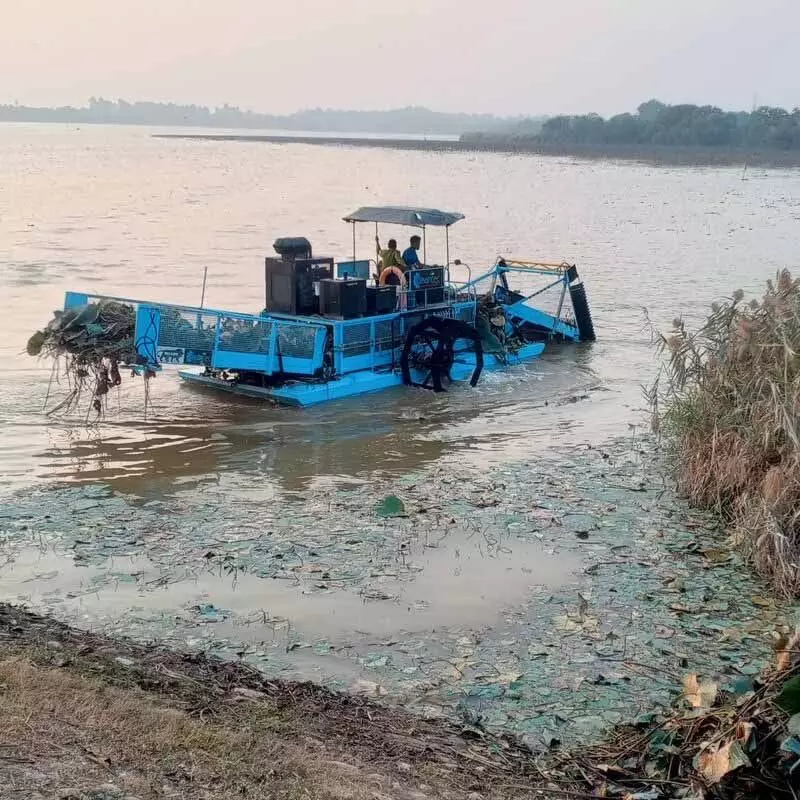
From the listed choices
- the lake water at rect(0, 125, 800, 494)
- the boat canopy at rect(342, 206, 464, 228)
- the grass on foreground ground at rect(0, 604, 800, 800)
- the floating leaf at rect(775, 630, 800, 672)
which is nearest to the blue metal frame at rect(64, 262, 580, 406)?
the lake water at rect(0, 125, 800, 494)

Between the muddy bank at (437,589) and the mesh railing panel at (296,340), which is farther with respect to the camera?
the mesh railing panel at (296,340)

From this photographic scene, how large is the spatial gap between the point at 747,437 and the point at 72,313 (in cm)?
772

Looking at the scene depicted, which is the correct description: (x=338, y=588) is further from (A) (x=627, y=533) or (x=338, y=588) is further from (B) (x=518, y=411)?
(B) (x=518, y=411)

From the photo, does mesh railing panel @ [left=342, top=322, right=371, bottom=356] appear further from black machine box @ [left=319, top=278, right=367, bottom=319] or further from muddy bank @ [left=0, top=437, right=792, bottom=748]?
muddy bank @ [left=0, top=437, right=792, bottom=748]

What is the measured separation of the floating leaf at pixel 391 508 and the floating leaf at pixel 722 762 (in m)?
5.11

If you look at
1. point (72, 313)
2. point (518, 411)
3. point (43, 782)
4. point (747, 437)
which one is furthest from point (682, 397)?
point (43, 782)

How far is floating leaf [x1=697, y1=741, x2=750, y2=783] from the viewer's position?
4617 mm

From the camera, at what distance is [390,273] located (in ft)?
51.4

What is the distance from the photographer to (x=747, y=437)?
30.5ft

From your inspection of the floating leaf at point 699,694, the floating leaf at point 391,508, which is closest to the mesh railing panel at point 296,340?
the floating leaf at point 391,508

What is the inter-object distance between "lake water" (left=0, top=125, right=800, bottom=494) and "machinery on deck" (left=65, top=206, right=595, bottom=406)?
0.42 meters

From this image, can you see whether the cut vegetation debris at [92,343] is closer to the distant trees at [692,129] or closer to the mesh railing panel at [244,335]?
the mesh railing panel at [244,335]

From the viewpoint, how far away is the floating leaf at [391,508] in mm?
9696

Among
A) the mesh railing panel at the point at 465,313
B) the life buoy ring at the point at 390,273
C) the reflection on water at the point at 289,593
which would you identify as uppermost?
the life buoy ring at the point at 390,273
